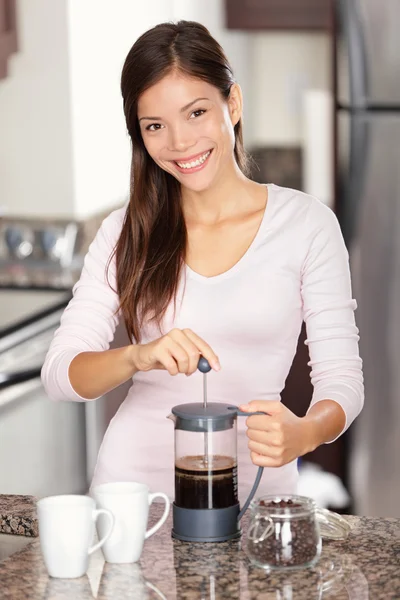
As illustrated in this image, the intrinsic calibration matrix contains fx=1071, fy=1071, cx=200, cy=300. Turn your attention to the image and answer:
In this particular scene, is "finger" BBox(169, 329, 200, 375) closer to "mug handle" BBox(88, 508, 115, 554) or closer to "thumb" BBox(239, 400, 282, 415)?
"thumb" BBox(239, 400, 282, 415)

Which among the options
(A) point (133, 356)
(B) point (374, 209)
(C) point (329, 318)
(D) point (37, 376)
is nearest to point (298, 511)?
(A) point (133, 356)

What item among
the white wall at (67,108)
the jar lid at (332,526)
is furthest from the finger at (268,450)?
the white wall at (67,108)

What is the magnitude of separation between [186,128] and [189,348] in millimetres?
421

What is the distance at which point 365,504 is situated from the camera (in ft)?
11.2

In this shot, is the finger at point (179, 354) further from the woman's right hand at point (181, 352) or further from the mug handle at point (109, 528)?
the mug handle at point (109, 528)

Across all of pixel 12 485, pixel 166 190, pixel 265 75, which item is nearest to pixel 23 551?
pixel 166 190

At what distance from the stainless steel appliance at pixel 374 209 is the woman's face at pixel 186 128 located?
160cm

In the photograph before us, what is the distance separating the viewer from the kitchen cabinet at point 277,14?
4.03 m

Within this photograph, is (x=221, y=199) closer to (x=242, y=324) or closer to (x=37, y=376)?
(x=242, y=324)

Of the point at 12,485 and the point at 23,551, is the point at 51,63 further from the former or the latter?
the point at 23,551

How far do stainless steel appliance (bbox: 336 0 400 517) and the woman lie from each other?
1515 mm

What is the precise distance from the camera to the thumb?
134 centimetres

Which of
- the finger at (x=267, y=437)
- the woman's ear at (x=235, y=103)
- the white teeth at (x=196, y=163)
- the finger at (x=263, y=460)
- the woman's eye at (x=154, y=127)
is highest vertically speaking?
the woman's ear at (x=235, y=103)

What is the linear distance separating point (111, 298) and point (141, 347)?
30cm
